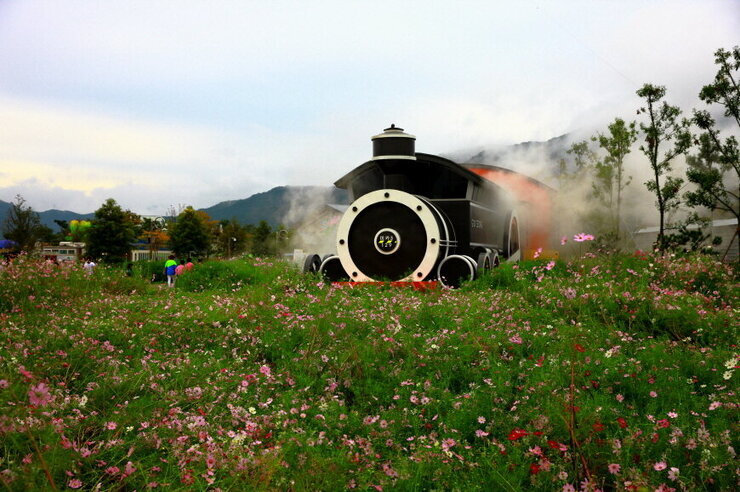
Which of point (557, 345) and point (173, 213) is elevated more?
point (173, 213)

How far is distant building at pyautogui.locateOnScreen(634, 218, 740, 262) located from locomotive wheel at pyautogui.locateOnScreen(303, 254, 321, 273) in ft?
41.0

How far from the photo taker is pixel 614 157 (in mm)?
23703

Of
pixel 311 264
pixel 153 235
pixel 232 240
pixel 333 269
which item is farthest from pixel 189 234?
pixel 333 269

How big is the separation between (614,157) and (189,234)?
31879mm

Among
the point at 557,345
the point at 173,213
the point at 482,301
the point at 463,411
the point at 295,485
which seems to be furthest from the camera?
the point at 173,213

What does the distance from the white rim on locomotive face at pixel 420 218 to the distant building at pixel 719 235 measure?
11.5 m

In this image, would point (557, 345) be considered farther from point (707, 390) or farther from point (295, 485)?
point (295, 485)

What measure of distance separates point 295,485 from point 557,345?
10.5 feet

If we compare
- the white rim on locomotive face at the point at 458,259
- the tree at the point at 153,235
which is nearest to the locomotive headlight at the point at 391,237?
the white rim on locomotive face at the point at 458,259

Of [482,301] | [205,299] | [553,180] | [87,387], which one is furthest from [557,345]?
[553,180]

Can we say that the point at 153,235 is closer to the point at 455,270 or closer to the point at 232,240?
the point at 232,240

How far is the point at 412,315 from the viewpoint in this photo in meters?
Answer: 6.68

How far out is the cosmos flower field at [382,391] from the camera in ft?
9.55

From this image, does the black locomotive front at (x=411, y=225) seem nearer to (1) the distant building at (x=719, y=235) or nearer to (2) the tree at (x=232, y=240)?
(1) the distant building at (x=719, y=235)
